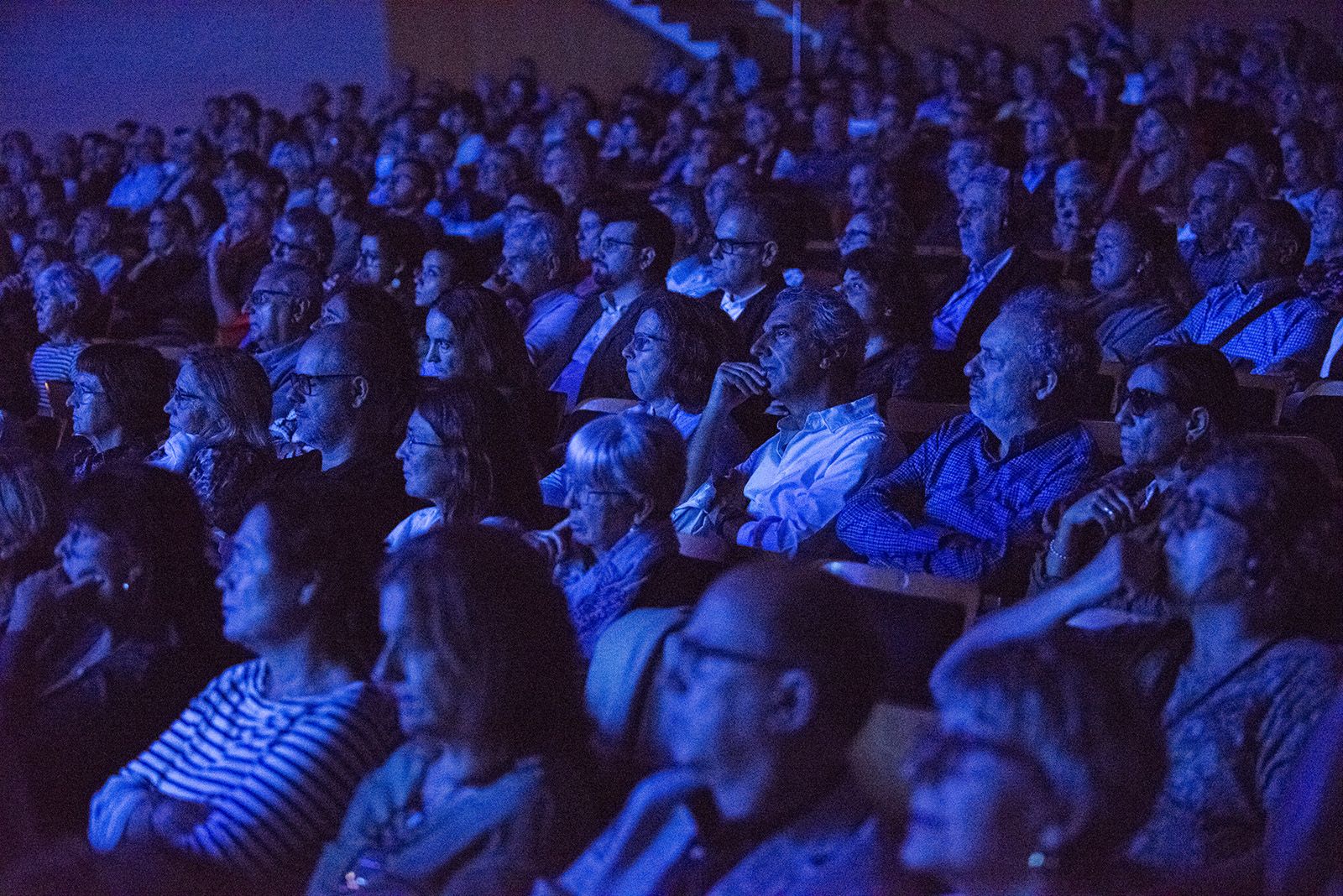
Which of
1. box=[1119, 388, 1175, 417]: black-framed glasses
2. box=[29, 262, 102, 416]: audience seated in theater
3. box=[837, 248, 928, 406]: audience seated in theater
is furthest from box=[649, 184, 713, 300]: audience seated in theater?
box=[1119, 388, 1175, 417]: black-framed glasses

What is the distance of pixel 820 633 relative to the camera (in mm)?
1510

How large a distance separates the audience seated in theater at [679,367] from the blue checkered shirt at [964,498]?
19.0 inches

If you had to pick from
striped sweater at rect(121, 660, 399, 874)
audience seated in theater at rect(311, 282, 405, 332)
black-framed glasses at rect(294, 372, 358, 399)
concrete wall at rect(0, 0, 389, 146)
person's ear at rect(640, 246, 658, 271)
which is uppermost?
concrete wall at rect(0, 0, 389, 146)

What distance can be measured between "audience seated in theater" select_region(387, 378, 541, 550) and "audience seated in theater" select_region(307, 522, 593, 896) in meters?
0.96

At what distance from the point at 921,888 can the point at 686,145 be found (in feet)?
25.2

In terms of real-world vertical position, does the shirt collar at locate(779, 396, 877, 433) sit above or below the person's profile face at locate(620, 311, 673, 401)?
below

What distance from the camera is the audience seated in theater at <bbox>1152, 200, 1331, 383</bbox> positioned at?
4.21m

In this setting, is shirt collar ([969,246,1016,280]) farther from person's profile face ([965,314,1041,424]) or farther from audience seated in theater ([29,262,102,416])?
audience seated in theater ([29,262,102,416])

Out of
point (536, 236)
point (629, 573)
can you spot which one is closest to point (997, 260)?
point (536, 236)

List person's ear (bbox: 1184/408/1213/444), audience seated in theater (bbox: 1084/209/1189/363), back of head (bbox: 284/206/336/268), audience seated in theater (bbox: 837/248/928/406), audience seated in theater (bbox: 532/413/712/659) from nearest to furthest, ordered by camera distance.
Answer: audience seated in theater (bbox: 532/413/712/659) → person's ear (bbox: 1184/408/1213/444) → audience seated in theater (bbox: 837/248/928/406) → audience seated in theater (bbox: 1084/209/1189/363) → back of head (bbox: 284/206/336/268)

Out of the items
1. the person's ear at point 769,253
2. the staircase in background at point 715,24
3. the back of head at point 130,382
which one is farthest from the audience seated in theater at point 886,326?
the staircase in background at point 715,24

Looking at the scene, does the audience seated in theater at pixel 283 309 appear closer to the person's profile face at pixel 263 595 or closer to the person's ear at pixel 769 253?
the person's ear at pixel 769 253

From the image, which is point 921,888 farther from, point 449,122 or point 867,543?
point 449,122

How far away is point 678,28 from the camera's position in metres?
13.6
